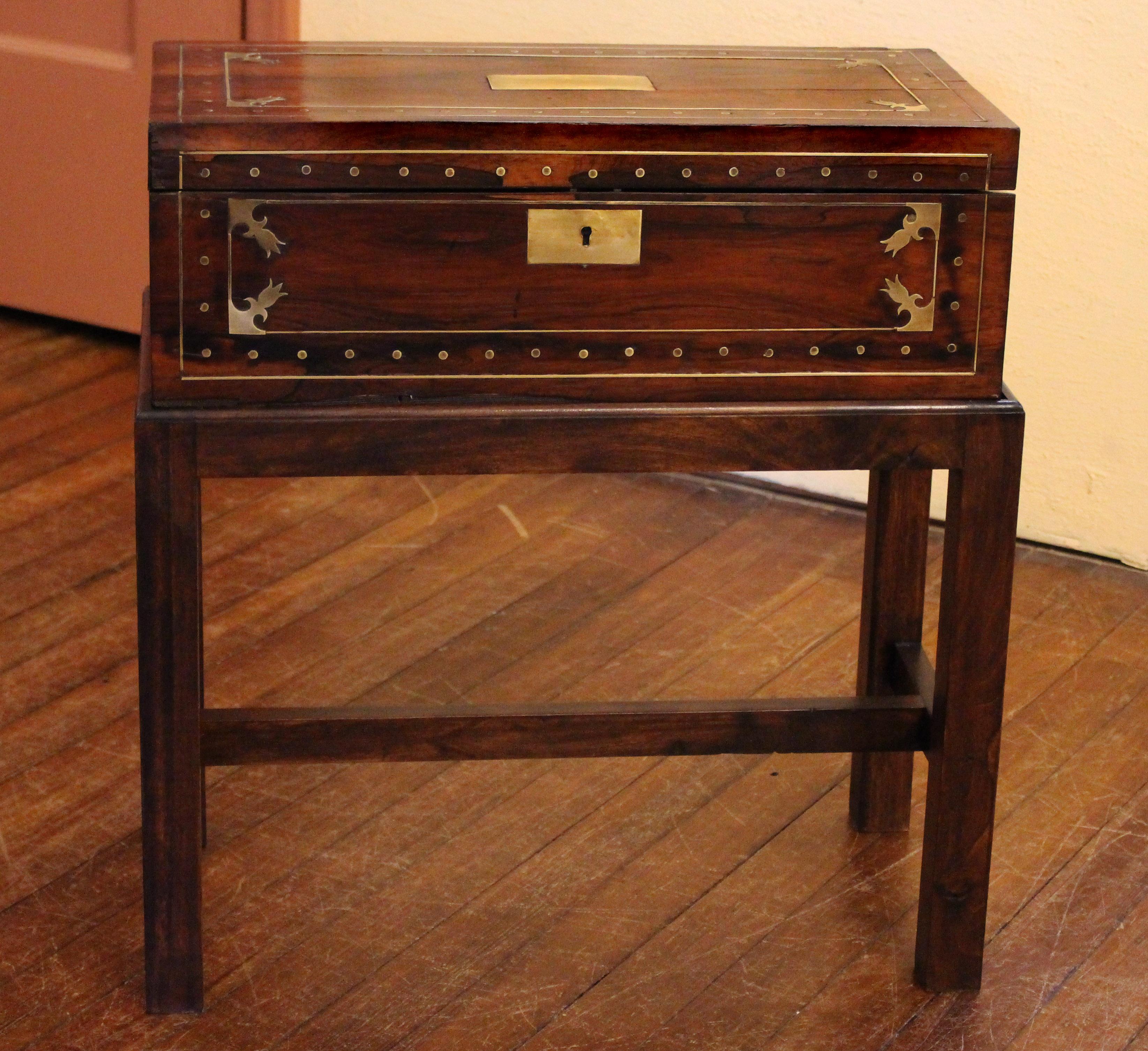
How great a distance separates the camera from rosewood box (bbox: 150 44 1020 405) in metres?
1.86

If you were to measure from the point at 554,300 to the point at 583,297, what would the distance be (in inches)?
1.1

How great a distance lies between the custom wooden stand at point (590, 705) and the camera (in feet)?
6.38

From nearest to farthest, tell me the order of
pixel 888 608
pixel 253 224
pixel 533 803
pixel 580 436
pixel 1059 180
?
pixel 253 224 → pixel 580 436 → pixel 888 608 → pixel 533 803 → pixel 1059 180

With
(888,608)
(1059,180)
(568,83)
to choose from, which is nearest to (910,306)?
(568,83)

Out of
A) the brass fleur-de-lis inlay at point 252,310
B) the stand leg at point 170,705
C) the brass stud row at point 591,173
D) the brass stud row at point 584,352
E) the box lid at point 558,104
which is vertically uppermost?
the box lid at point 558,104

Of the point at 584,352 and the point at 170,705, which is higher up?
the point at 584,352

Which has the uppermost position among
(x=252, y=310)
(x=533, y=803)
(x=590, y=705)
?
(x=252, y=310)

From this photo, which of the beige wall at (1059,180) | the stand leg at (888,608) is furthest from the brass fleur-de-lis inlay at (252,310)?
the beige wall at (1059,180)

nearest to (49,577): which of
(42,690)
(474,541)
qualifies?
(42,690)

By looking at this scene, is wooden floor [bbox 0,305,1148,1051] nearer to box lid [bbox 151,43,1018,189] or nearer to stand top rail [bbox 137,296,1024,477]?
stand top rail [bbox 137,296,1024,477]

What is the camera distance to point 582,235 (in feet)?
6.23

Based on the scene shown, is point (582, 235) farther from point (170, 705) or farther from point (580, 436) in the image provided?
point (170, 705)

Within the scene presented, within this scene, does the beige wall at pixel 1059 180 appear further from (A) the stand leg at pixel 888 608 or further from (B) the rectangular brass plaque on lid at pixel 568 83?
(B) the rectangular brass plaque on lid at pixel 568 83

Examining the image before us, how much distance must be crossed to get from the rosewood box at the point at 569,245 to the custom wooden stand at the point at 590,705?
0.03m
